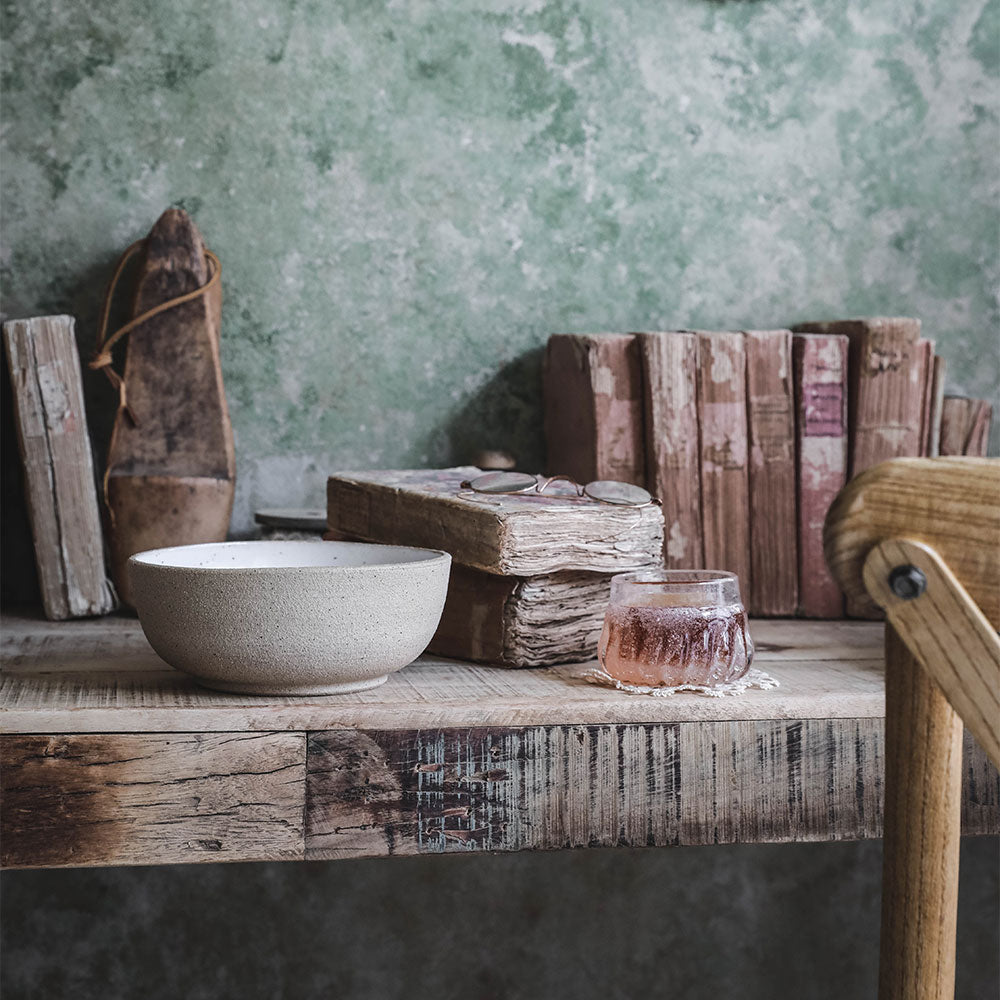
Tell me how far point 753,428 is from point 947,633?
879 mm

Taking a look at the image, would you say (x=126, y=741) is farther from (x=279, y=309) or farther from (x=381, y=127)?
(x=381, y=127)

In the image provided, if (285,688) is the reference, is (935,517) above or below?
above

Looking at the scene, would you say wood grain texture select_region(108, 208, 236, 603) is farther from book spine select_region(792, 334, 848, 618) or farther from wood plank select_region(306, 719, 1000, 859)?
book spine select_region(792, 334, 848, 618)

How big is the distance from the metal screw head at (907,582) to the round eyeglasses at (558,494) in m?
0.60

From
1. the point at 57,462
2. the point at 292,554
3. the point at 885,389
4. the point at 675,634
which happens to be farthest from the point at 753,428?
the point at 57,462

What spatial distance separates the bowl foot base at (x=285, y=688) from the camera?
931 millimetres

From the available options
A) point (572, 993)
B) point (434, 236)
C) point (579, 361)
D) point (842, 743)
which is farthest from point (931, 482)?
point (572, 993)

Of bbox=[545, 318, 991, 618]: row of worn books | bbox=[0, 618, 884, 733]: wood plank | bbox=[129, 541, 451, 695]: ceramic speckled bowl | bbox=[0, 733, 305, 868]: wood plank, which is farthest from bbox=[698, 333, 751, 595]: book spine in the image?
bbox=[0, 733, 305, 868]: wood plank

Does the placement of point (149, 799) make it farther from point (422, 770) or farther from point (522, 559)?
point (522, 559)

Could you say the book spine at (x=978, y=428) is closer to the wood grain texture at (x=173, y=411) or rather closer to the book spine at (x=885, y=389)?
the book spine at (x=885, y=389)

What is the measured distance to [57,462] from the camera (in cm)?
126

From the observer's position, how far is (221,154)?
1.37 m

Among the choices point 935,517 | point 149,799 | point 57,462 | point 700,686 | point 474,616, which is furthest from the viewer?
point 57,462

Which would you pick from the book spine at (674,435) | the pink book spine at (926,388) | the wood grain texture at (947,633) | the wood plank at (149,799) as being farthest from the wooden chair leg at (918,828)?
the pink book spine at (926,388)
